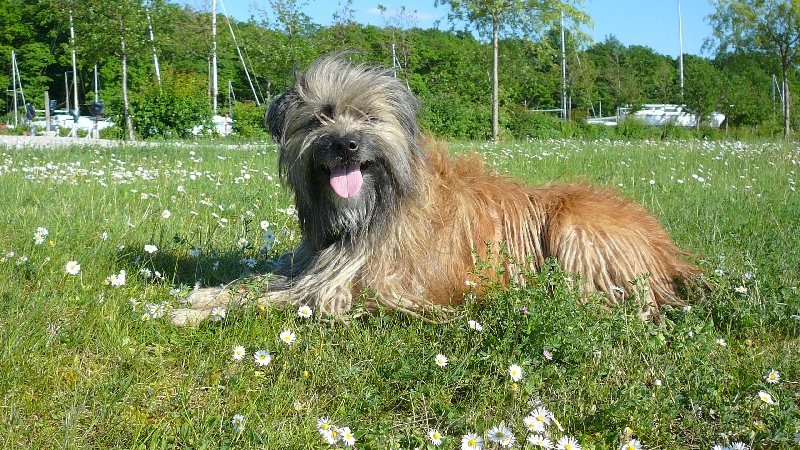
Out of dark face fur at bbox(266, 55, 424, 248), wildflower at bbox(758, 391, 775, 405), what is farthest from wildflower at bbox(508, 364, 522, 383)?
dark face fur at bbox(266, 55, 424, 248)

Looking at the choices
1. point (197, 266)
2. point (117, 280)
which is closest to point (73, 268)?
point (117, 280)

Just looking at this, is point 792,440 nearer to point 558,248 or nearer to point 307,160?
point 558,248

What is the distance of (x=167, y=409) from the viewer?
2695 mm

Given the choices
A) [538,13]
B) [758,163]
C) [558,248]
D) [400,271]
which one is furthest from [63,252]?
[538,13]

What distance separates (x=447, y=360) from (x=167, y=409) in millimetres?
1180

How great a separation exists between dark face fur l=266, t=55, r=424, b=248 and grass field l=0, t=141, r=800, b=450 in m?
0.63

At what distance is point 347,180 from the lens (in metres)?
3.77

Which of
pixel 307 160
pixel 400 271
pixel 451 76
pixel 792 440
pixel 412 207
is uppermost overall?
pixel 451 76

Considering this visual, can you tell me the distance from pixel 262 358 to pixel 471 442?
102 cm

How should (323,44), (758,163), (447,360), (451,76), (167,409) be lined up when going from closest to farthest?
1. (167,409)
2. (447,360)
3. (758,163)
4. (323,44)
5. (451,76)

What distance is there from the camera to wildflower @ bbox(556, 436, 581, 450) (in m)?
2.42

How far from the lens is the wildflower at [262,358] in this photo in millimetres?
2941

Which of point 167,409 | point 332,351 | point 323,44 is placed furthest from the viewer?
point 323,44

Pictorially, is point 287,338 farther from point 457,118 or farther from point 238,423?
point 457,118
